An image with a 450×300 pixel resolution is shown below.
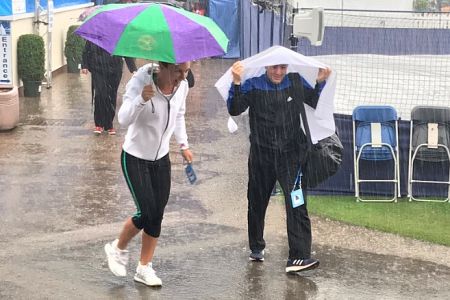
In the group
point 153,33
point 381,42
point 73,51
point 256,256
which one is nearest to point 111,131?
point 381,42

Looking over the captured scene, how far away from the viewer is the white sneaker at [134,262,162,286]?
562 centimetres

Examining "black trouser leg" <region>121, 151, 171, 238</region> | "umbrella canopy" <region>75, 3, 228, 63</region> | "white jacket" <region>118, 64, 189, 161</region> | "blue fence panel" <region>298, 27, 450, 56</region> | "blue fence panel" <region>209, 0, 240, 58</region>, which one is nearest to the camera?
"umbrella canopy" <region>75, 3, 228, 63</region>

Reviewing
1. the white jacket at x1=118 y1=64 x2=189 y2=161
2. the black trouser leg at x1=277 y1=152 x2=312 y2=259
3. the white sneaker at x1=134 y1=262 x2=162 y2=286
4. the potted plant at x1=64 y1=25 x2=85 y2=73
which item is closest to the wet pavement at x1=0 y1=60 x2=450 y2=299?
the white sneaker at x1=134 y1=262 x2=162 y2=286

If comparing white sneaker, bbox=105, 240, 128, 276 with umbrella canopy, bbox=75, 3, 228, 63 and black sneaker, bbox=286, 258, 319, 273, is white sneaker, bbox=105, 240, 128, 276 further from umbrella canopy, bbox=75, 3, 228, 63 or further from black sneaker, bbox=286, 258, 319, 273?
umbrella canopy, bbox=75, 3, 228, 63

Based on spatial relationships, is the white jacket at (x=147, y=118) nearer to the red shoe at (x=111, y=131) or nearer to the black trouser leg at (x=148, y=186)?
the black trouser leg at (x=148, y=186)

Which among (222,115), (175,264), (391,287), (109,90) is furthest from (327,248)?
(222,115)

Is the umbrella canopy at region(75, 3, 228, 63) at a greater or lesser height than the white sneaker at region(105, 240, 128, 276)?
greater

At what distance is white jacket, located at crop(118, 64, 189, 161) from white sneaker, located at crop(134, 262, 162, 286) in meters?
0.81

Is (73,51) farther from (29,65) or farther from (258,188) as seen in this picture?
(258,188)

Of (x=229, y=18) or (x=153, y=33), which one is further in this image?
(x=229, y=18)

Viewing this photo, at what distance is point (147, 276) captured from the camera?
5.63 meters

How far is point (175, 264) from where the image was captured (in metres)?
6.20

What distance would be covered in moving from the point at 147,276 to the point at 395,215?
3.29m

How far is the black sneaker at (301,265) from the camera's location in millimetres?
6016
